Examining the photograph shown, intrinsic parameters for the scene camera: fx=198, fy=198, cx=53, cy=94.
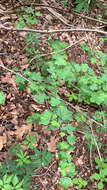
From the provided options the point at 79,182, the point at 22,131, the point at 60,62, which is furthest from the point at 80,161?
the point at 60,62

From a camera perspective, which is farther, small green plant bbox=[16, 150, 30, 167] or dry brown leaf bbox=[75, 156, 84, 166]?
dry brown leaf bbox=[75, 156, 84, 166]

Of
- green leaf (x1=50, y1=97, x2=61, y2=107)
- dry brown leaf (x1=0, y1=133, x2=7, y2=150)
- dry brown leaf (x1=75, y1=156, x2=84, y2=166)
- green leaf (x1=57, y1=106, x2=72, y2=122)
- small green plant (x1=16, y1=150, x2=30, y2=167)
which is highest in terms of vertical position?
green leaf (x1=50, y1=97, x2=61, y2=107)

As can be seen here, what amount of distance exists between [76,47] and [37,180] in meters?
2.72

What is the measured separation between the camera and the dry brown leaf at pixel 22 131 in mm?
2793

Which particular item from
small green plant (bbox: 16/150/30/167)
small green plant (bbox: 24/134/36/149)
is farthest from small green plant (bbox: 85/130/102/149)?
small green plant (bbox: 16/150/30/167)

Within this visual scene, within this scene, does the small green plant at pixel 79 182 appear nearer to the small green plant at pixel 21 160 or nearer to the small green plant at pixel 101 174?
the small green plant at pixel 101 174

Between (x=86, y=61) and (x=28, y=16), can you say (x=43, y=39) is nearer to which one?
(x=28, y=16)

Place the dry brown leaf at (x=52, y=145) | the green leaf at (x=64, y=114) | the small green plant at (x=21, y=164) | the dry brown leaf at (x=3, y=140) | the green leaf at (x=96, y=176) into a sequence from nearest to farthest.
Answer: the small green plant at (x=21, y=164) → the green leaf at (x=64, y=114) → the dry brown leaf at (x=3, y=140) → the green leaf at (x=96, y=176) → the dry brown leaf at (x=52, y=145)

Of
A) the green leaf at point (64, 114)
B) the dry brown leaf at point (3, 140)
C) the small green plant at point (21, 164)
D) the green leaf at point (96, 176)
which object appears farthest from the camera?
the green leaf at point (96, 176)

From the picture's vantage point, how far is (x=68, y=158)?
8.50 feet

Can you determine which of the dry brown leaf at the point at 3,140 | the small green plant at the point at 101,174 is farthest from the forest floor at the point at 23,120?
Answer: the small green plant at the point at 101,174

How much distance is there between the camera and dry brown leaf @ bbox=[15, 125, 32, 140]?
279cm

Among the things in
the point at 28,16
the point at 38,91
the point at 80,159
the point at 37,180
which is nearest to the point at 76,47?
the point at 28,16

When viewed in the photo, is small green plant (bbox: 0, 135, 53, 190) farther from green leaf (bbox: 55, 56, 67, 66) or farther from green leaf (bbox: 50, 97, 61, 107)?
green leaf (bbox: 55, 56, 67, 66)
